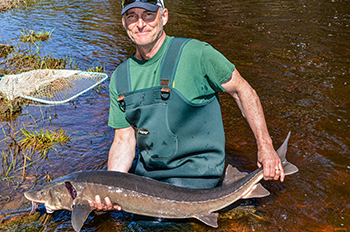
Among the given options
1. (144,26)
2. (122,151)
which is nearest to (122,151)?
(122,151)

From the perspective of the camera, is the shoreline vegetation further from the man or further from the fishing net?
the man

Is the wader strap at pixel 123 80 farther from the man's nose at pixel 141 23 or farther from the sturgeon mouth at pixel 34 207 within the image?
the sturgeon mouth at pixel 34 207

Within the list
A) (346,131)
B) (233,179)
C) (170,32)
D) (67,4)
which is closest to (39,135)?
(233,179)

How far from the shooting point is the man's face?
350 centimetres

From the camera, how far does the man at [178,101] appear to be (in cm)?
347

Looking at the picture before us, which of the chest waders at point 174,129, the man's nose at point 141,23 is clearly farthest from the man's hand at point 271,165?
the man's nose at point 141,23

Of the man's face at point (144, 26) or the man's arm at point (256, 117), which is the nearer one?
the man's arm at point (256, 117)

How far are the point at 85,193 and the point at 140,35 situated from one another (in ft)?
5.94

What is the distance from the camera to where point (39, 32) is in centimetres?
1182

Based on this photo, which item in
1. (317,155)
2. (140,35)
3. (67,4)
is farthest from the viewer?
(67,4)

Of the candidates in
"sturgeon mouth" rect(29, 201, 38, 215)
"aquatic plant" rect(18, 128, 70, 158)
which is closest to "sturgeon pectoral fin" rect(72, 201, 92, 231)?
"sturgeon mouth" rect(29, 201, 38, 215)

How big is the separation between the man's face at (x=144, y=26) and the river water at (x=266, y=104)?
7.06ft

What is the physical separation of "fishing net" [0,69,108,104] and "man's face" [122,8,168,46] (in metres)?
3.77

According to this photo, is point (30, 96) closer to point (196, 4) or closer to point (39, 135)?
point (39, 135)
